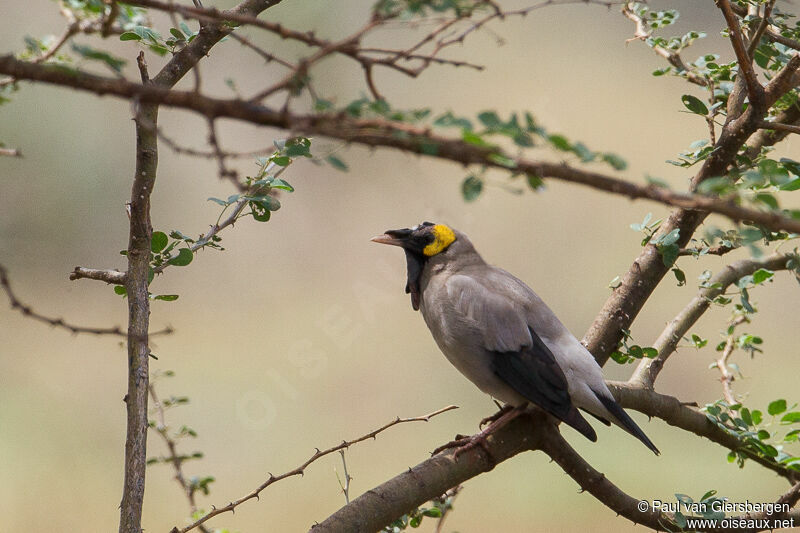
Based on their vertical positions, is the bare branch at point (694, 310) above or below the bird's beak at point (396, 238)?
below

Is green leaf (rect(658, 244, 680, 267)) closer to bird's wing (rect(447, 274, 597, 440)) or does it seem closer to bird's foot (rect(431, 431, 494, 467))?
bird's wing (rect(447, 274, 597, 440))

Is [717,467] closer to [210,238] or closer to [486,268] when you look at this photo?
[486,268]

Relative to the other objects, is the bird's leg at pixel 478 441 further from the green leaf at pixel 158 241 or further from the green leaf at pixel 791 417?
the green leaf at pixel 158 241

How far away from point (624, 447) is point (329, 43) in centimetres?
400

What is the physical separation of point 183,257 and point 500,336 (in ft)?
Result: 3.50

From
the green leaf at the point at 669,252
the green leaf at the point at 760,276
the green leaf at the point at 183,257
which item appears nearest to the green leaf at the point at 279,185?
the green leaf at the point at 183,257

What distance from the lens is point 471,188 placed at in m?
1.00

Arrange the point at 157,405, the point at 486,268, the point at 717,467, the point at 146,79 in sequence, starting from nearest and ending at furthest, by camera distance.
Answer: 1. the point at 146,79
2. the point at 157,405
3. the point at 486,268
4. the point at 717,467

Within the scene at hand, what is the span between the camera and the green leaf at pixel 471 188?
100 centimetres

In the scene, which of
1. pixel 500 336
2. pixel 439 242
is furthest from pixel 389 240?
pixel 500 336

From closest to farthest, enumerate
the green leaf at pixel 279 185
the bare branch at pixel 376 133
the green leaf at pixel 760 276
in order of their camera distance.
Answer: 1. the bare branch at pixel 376 133
2. the green leaf at pixel 279 185
3. the green leaf at pixel 760 276

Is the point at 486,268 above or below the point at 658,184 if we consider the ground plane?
above

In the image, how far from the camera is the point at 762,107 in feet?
6.09

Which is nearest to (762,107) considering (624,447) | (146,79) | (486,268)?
(486,268)
